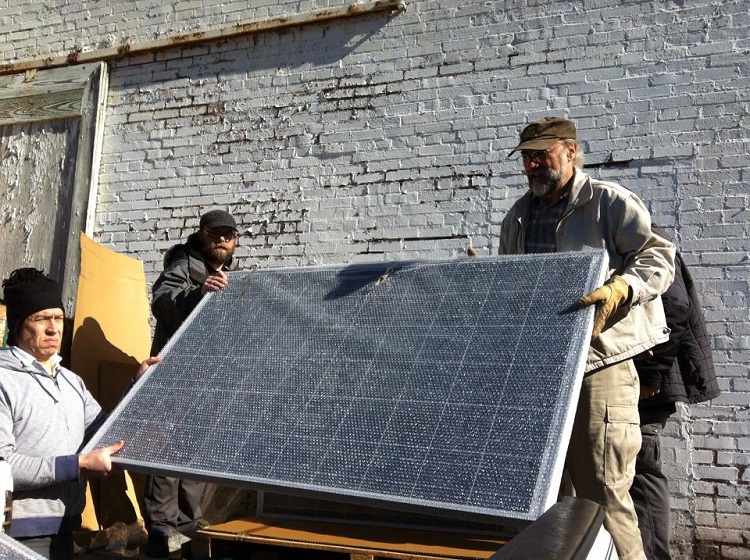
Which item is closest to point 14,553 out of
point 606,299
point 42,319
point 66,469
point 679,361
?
point 66,469

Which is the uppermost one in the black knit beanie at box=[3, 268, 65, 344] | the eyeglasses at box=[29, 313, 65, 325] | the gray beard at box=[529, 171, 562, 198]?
the gray beard at box=[529, 171, 562, 198]

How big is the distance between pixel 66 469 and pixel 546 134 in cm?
218

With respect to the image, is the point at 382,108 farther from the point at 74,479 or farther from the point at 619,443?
the point at 74,479

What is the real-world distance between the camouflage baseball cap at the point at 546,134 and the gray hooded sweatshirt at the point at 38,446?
1.99 meters

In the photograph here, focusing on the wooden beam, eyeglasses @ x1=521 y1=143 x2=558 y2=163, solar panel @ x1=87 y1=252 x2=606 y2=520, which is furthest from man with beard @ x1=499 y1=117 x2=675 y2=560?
the wooden beam

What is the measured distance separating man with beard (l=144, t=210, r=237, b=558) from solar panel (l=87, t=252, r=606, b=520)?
1083 millimetres

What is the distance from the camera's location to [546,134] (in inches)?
132

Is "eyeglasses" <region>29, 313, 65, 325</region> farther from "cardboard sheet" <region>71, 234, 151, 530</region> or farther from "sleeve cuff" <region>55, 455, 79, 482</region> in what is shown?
"cardboard sheet" <region>71, 234, 151, 530</region>

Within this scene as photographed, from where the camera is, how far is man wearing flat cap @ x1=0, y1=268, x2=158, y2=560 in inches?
103

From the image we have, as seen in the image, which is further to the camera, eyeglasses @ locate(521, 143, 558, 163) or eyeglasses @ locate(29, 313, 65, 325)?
eyeglasses @ locate(521, 143, 558, 163)

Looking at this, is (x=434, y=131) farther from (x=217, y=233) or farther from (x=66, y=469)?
(x=66, y=469)

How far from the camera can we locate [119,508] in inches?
185

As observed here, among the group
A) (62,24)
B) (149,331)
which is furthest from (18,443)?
(62,24)

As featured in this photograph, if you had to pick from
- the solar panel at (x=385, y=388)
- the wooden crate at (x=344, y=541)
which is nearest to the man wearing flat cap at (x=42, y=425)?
the solar panel at (x=385, y=388)
